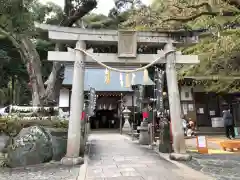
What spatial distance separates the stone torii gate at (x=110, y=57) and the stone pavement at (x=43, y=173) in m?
0.56

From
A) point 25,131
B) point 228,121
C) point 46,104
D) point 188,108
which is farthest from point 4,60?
point 228,121

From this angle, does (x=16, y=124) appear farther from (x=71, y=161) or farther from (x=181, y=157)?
(x=181, y=157)

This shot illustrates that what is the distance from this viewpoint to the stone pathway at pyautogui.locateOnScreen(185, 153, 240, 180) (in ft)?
20.6

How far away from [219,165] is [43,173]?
18.0ft

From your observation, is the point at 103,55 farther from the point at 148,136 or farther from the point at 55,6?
the point at 55,6

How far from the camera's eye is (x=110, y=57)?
8.76 m

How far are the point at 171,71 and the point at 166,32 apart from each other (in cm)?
159

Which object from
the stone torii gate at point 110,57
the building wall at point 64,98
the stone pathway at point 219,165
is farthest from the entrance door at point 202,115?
the building wall at point 64,98

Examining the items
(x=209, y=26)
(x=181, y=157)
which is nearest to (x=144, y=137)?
(x=181, y=157)

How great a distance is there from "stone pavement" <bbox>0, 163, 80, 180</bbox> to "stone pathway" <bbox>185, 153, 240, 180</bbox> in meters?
3.68

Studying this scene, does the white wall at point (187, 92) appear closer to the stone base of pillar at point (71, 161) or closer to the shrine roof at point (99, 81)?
the shrine roof at point (99, 81)

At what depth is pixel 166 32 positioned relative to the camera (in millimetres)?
9188

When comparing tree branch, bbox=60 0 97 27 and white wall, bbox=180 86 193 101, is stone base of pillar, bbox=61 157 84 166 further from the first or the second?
white wall, bbox=180 86 193 101

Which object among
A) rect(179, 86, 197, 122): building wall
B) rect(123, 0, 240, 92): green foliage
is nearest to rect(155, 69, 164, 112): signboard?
rect(123, 0, 240, 92): green foliage
